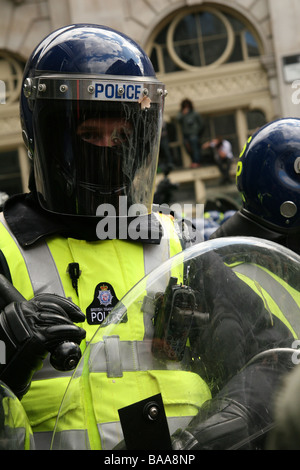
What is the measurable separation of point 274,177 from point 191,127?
14338 mm

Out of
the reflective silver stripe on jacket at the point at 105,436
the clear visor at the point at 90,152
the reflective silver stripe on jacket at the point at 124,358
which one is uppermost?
the clear visor at the point at 90,152

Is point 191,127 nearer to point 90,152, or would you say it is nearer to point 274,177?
point 274,177

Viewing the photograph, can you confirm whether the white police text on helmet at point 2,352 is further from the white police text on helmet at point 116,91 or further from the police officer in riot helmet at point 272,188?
the police officer in riot helmet at point 272,188

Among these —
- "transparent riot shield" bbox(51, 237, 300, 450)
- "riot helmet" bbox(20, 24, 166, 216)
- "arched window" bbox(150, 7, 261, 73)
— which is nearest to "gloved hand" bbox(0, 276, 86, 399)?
"transparent riot shield" bbox(51, 237, 300, 450)

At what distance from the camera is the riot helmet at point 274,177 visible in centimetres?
264

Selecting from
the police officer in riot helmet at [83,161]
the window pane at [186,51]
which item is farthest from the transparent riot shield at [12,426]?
the window pane at [186,51]

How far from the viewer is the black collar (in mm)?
2006

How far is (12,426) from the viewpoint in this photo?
134 centimetres

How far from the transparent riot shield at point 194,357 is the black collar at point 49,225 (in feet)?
1.78

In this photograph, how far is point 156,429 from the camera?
1370 mm

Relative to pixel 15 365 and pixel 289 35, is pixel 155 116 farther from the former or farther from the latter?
pixel 289 35

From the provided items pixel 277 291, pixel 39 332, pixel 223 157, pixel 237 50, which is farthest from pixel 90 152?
pixel 237 50

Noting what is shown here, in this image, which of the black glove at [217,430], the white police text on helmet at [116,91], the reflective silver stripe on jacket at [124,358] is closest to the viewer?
the black glove at [217,430]
